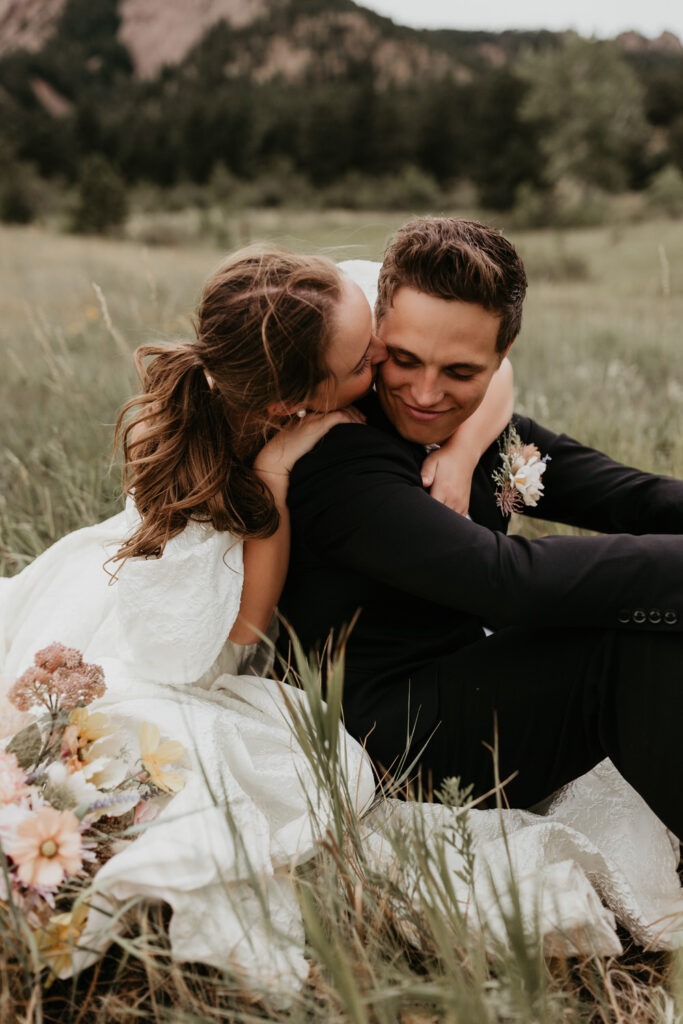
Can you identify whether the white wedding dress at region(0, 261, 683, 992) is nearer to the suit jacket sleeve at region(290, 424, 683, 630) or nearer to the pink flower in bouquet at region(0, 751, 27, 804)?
the pink flower in bouquet at region(0, 751, 27, 804)

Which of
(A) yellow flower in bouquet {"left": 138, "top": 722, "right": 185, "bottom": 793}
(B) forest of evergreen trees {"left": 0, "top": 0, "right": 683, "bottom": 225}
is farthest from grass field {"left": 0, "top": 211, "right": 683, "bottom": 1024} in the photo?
(B) forest of evergreen trees {"left": 0, "top": 0, "right": 683, "bottom": 225}

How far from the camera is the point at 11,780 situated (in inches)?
55.1

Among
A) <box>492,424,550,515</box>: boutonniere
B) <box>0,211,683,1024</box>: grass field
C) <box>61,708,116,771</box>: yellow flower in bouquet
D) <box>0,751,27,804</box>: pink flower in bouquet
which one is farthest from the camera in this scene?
<box>492,424,550,515</box>: boutonniere

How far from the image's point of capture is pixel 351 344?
1.74 metres

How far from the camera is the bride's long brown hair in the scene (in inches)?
66.2

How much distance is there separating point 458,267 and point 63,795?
136 centimetres

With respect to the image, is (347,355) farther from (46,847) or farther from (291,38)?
(291,38)

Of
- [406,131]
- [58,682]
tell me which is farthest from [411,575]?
[406,131]

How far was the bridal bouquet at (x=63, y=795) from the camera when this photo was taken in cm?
130

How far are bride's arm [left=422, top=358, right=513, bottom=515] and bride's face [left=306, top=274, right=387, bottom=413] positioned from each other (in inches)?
11.9

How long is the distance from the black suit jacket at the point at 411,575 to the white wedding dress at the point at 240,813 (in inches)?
7.6

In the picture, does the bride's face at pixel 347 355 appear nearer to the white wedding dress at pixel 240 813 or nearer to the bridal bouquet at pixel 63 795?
the white wedding dress at pixel 240 813

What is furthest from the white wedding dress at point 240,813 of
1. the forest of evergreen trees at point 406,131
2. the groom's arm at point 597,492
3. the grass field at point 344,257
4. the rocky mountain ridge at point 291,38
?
the rocky mountain ridge at point 291,38

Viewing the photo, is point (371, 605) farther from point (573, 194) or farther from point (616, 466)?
point (573, 194)
